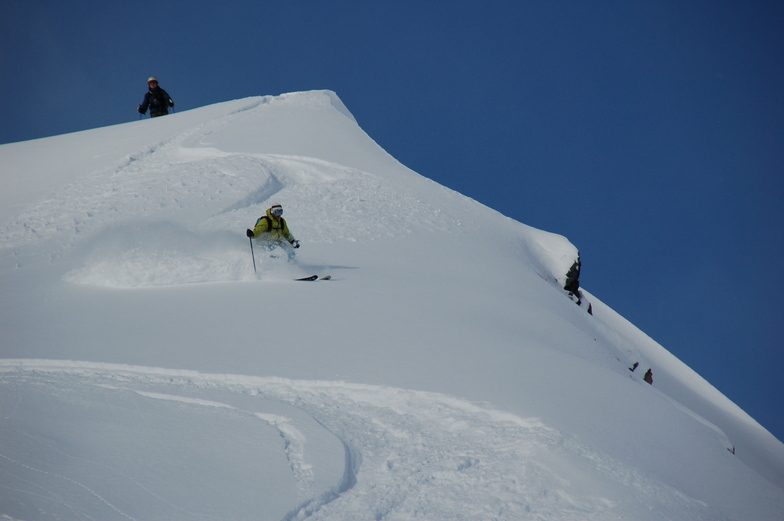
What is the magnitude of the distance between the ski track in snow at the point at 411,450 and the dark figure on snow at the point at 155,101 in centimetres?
1978

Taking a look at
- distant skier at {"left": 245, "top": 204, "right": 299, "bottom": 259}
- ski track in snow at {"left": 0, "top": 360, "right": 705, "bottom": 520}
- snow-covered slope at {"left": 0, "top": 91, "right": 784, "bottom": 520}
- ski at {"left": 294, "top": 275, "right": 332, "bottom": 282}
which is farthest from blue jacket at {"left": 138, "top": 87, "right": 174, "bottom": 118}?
ski track in snow at {"left": 0, "top": 360, "right": 705, "bottom": 520}

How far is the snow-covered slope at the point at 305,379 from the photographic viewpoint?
395 cm

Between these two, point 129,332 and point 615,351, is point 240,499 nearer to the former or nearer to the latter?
point 129,332

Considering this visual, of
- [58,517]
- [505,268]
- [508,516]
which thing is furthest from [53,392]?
[505,268]

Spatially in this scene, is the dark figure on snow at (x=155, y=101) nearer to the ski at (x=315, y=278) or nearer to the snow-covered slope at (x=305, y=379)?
the snow-covered slope at (x=305, y=379)

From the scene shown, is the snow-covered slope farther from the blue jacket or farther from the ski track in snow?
the blue jacket

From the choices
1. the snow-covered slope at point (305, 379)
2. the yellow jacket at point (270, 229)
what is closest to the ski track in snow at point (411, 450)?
the snow-covered slope at point (305, 379)

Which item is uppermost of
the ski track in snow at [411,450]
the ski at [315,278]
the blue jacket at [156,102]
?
the blue jacket at [156,102]

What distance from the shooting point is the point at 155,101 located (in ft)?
75.9

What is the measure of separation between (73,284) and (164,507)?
260 inches

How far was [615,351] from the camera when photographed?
45.3ft

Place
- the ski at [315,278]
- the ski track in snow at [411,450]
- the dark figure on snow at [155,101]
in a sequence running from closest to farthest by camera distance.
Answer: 1. the ski track in snow at [411,450]
2. the ski at [315,278]
3. the dark figure on snow at [155,101]

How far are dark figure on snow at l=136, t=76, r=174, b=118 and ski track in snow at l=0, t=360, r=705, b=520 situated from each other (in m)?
19.8

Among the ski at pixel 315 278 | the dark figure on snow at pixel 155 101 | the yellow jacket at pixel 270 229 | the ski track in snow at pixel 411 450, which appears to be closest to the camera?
the ski track in snow at pixel 411 450
